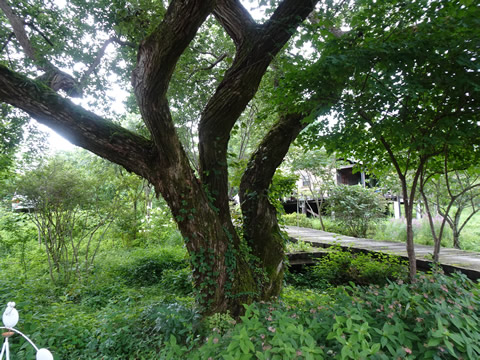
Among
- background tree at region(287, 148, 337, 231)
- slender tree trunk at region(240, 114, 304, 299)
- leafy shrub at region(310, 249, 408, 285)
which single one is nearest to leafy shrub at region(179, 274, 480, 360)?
slender tree trunk at region(240, 114, 304, 299)

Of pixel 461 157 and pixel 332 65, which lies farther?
pixel 461 157

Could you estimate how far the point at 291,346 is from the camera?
1452mm

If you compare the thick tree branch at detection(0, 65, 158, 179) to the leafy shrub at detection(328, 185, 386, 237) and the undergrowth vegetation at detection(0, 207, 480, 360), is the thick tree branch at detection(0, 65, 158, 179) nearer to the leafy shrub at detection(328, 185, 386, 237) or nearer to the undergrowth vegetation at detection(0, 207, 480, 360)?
the undergrowth vegetation at detection(0, 207, 480, 360)

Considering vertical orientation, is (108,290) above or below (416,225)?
below

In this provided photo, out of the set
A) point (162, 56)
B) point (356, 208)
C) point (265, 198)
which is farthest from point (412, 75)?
point (356, 208)

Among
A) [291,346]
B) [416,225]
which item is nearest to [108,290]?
[291,346]

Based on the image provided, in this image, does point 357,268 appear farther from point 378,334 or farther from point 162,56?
point 162,56

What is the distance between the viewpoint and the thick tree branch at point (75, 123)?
102 inches

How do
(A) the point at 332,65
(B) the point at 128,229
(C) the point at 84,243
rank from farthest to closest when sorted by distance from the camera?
(B) the point at 128,229 < (C) the point at 84,243 < (A) the point at 332,65

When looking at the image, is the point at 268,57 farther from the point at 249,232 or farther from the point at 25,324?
the point at 25,324

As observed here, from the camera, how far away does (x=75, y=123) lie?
274 centimetres

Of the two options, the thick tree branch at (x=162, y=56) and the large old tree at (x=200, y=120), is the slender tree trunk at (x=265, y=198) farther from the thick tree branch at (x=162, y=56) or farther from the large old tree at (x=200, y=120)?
the thick tree branch at (x=162, y=56)

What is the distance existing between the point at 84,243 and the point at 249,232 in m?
6.43

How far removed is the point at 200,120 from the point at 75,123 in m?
1.33
